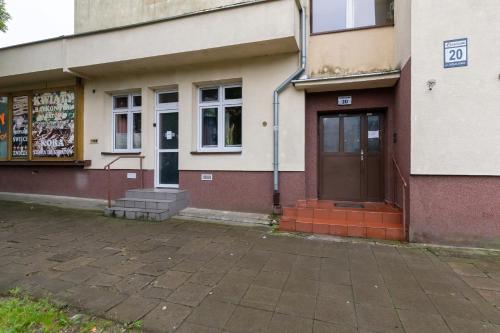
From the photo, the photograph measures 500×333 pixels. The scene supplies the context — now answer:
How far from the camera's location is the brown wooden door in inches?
246

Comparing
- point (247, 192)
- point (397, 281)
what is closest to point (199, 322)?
point (397, 281)

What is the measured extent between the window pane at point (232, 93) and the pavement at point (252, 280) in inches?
131

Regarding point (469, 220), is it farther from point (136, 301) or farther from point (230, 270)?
point (136, 301)

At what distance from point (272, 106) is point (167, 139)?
2937mm

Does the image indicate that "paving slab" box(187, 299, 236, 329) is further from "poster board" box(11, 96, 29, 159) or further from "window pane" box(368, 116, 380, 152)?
"poster board" box(11, 96, 29, 159)

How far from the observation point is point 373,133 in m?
6.26

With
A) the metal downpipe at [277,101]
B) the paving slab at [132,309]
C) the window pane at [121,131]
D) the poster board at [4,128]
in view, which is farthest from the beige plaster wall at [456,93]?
the poster board at [4,128]

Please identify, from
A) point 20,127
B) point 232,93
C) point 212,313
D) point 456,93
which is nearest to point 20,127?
point 20,127

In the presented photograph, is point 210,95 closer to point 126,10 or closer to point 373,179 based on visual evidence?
point 126,10

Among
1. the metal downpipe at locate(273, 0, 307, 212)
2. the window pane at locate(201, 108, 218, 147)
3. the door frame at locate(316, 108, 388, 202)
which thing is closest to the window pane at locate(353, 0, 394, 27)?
the metal downpipe at locate(273, 0, 307, 212)

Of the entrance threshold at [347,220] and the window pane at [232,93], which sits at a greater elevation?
the window pane at [232,93]

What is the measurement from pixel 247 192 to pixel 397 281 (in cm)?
365

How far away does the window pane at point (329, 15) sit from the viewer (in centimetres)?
623

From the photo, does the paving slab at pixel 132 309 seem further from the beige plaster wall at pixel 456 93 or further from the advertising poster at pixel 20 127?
the advertising poster at pixel 20 127
